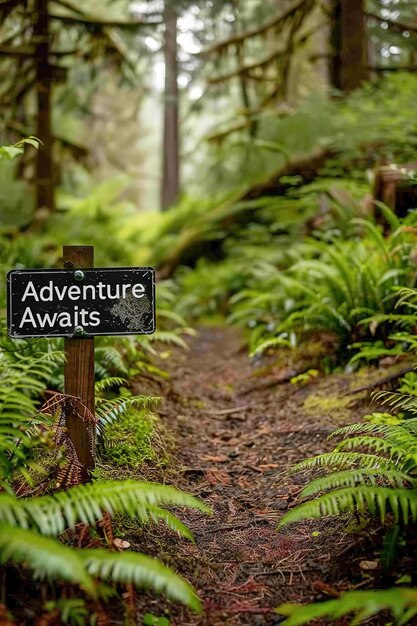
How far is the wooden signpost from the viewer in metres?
2.94

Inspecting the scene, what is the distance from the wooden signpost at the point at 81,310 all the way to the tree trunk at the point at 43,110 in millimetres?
7210

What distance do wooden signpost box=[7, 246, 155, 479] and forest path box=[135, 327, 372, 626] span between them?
0.83 metres

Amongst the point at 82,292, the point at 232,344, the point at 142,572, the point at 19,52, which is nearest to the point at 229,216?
the point at 232,344

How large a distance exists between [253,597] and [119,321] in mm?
1537

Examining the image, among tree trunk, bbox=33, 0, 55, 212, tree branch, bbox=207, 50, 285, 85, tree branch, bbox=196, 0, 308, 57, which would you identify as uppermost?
tree branch, bbox=196, 0, 308, 57

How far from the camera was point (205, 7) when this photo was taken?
12852 mm

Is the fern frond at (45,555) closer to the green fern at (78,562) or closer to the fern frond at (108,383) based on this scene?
the green fern at (78,562)

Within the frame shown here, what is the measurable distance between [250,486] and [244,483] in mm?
65

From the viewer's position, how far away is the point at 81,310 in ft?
9.92

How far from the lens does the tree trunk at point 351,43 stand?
10.0 metres

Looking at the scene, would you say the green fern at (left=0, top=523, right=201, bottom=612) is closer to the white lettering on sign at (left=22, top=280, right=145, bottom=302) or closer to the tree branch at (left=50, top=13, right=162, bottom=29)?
the white lettering on sign at (left=22, top=280, right=145, bottom=302)

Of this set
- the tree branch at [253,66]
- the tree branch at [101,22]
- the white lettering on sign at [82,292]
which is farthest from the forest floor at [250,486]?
the tree branch at [253,66]

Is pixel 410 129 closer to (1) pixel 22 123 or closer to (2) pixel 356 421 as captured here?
(2) pixel 356 421

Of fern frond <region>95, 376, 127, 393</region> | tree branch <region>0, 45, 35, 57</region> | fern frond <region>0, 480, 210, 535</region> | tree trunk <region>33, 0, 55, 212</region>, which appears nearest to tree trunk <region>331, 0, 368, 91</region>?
tree trunk <region>33, 0, 55, 212</region>
